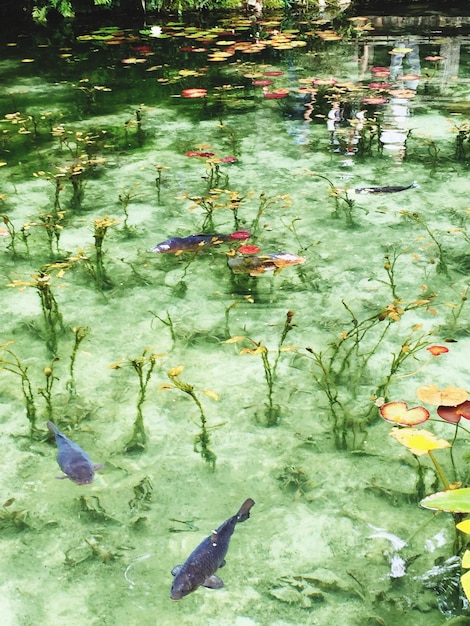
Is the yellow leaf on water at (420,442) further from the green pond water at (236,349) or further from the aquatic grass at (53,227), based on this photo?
the aquatic grass at (53,227)

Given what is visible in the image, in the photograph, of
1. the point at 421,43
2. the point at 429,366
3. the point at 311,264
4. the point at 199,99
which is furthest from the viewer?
the point at 421,43

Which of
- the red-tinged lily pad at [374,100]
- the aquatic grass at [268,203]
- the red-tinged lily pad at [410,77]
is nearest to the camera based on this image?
A: the aquatic grass at [268,203]

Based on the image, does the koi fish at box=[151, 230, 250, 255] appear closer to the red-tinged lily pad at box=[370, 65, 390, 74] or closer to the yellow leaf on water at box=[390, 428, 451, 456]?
the yellow leaf on water at box=[390, 428, 451, 456]

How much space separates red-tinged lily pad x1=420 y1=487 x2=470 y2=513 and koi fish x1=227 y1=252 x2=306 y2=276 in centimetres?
180

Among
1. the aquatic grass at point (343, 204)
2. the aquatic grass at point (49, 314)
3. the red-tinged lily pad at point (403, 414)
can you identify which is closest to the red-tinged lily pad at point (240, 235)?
the aquatic grass at point (343, 204)

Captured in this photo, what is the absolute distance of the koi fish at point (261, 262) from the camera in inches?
121

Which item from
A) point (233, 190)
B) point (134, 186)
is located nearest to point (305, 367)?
point (233, 190)

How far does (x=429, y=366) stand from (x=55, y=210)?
233 cm

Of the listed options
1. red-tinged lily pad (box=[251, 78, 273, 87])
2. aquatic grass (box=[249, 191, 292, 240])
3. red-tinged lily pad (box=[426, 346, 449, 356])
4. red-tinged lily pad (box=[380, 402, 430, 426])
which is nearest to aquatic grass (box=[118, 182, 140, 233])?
aquatic grass (box=[249, 191, 292, 240])

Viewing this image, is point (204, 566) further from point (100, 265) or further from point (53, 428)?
point (100, 265)

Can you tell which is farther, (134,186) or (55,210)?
(134,186)

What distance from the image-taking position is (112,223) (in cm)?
355

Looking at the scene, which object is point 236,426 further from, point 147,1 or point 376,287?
point 147,1

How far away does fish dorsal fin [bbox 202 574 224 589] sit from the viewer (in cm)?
166
